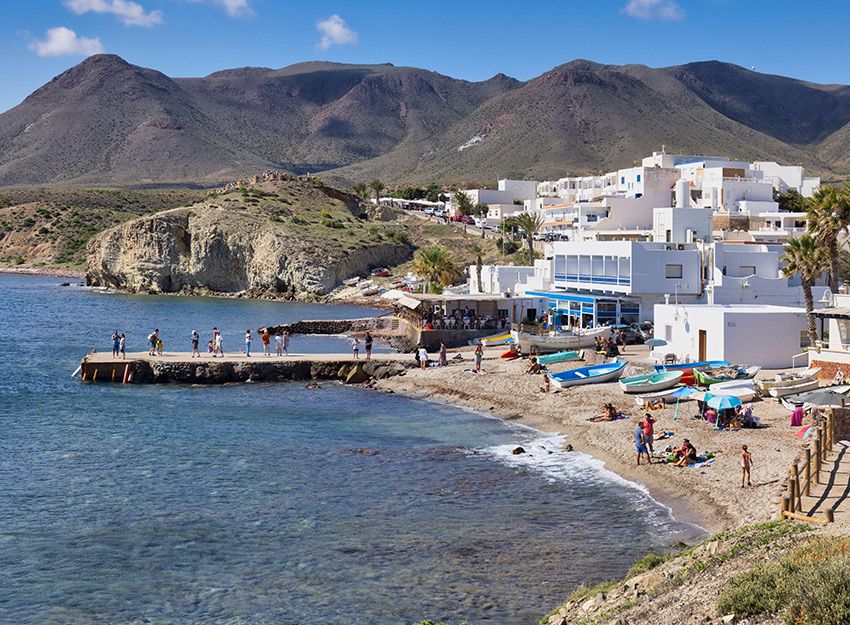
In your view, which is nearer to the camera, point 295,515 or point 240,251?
point 295,515

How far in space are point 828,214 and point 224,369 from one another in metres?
25.9

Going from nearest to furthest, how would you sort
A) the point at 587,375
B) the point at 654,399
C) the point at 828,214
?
the point at 654,399 < the point at 587,375 < the point at 828,214

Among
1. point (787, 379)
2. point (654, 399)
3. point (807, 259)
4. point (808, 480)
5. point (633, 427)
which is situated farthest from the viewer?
point (807, 259)

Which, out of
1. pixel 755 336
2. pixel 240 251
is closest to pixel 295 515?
pixel 755 336

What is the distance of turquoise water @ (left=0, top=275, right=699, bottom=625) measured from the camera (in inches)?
741

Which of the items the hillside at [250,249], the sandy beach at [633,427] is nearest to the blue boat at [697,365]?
the sandy beach at [633,427]

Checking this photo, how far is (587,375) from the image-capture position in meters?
38.9

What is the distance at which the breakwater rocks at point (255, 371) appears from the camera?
1774 inches

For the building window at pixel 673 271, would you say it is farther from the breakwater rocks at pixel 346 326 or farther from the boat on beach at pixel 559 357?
the breakwater rocks at pixel 346 326

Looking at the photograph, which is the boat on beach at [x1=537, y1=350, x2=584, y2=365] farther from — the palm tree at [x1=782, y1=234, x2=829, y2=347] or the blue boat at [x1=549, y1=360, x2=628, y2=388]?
the palm tree at [x1=782, y1=234, x2=829, y2=347]

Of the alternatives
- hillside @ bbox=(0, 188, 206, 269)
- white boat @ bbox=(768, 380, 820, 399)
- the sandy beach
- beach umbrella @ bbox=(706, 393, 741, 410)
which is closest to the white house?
the sandy beach

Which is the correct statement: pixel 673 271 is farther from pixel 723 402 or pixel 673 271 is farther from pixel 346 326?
pixel 346 326

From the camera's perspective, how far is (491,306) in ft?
184

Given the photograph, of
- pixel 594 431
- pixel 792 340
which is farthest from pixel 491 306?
pixel 594 431
